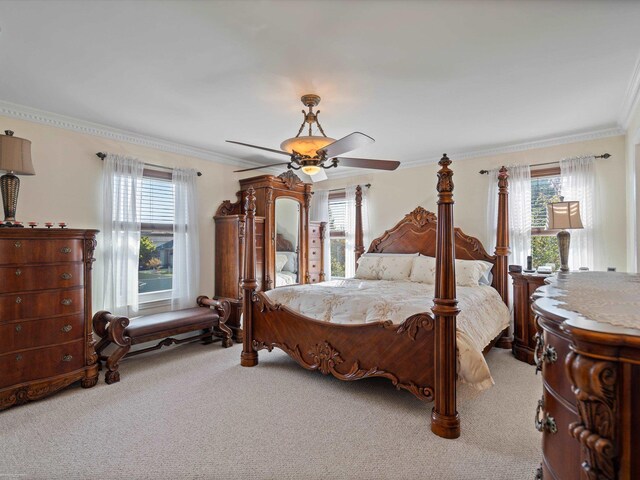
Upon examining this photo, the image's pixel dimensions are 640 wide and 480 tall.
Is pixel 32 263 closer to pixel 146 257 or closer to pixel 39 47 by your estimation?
pixel 146 257

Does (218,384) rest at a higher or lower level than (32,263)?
lower

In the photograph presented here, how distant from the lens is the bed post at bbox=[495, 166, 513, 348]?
4.05 metres

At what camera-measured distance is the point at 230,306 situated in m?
4.38

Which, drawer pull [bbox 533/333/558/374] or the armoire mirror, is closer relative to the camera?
drawer pull [bbox 533/333/558/374]

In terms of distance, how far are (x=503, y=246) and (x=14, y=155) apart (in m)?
5.01

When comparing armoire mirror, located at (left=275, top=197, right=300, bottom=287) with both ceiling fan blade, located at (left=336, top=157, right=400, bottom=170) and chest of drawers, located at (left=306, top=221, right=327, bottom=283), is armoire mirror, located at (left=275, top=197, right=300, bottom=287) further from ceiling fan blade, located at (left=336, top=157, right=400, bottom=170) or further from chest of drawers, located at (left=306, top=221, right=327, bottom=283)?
ceiling fan blade, located at (left=336, top=157, right=400, bottom=170)

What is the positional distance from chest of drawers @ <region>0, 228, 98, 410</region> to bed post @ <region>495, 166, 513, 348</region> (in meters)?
4.46

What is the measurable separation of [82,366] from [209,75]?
111 inches

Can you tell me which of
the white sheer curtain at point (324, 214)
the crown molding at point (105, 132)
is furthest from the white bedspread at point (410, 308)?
the crown molding at point (105, 132)

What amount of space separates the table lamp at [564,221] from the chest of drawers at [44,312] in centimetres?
458

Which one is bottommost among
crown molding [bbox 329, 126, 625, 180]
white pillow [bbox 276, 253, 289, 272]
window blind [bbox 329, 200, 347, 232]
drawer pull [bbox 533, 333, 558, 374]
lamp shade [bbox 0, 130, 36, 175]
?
drawer pull [bbox 533, 333, 558, 374]

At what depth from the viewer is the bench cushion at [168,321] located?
3469mm

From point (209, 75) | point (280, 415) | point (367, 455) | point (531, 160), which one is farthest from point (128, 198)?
point (531, 160)

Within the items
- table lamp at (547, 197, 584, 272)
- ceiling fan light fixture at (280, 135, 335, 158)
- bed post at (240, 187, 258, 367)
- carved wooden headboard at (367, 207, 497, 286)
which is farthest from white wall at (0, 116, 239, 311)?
table lamp at (547, 197, 584, 272)
